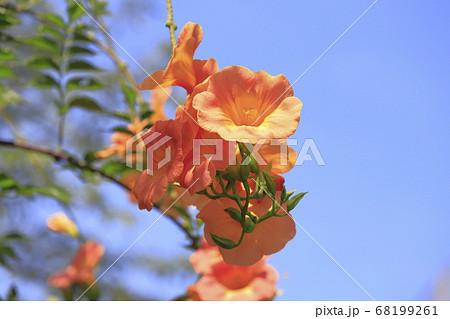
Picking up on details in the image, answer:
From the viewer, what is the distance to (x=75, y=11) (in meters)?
1.60

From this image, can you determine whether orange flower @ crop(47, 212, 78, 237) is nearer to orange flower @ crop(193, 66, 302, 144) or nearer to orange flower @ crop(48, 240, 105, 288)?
orange flower @ crop(48, 240, 105, 288)

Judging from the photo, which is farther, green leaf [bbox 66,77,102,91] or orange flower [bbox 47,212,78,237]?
orange flower [bbox 47,212,78,237]

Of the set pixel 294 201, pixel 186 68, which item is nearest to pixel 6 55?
pixel 186 68

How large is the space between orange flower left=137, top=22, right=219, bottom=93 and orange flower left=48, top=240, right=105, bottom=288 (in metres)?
1.08

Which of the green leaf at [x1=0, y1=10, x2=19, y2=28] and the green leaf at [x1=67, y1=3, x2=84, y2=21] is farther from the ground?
the green leaf at [x1=67, y1=3, x2=84, y2=21]

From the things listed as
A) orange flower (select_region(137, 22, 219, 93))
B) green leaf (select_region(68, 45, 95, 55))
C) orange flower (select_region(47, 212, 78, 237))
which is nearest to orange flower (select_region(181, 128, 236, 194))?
orange flower (select_region(137, 22, 219, 93))

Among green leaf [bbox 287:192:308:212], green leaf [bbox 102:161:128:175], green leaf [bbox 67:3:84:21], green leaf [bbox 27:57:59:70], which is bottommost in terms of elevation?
green leaf [bbox 287:192:308:212]

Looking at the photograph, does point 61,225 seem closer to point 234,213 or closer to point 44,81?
point 44,81

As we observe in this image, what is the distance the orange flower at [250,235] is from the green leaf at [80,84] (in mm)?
1020

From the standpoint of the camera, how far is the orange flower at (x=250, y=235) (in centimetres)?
80

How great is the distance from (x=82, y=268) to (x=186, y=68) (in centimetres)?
122

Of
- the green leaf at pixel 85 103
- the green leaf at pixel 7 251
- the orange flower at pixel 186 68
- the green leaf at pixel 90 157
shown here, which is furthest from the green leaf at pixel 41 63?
the orange flower at pixel 186 68

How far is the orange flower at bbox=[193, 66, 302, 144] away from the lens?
71 cm
